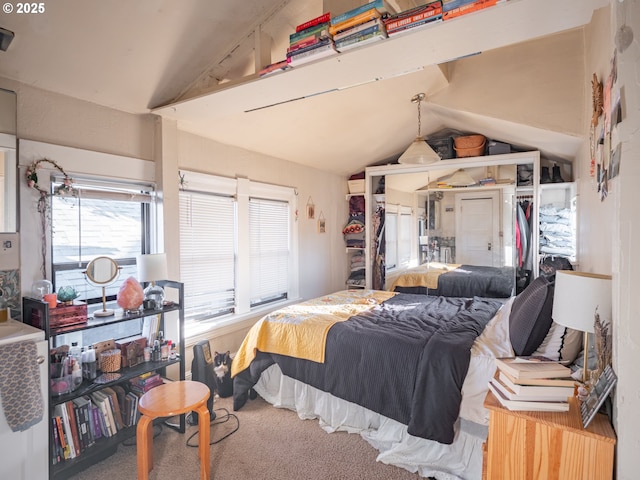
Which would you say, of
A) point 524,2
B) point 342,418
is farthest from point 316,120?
point 342,418

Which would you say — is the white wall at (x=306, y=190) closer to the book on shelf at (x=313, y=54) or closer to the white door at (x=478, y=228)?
the book on shelf at (x=313, y=54)

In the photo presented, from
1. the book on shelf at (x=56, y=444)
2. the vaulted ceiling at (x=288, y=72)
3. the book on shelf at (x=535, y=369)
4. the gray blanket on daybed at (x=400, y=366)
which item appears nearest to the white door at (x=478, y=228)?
the vaulted ceiling at (x=288, y=72)

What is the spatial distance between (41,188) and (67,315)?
0.81 metres

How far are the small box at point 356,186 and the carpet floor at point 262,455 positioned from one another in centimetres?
334

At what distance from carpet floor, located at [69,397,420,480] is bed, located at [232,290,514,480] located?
0.33ft

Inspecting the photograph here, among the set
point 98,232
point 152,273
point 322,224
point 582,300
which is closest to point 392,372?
point 582,300

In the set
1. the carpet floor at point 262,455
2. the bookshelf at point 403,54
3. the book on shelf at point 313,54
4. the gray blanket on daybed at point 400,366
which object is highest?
the book on shelf at point 313,54

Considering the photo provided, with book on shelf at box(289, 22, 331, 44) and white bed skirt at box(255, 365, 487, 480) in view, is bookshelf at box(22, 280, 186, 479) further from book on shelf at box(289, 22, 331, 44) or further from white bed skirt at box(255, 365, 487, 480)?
book on shelf at box(289, 22, 331, 44)

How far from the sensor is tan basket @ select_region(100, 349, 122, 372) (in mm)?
2166

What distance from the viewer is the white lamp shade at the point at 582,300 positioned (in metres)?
Answer: 1.39

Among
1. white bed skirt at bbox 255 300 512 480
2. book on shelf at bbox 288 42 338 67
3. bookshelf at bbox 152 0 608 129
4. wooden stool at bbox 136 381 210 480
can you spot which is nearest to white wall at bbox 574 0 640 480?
bookshelf at bbox 152 0 608 129

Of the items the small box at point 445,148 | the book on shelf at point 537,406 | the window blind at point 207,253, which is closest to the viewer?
the book on shelf at point 537,406

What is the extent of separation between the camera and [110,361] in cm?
217

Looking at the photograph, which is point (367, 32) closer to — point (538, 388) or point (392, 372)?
point (538, 388)
